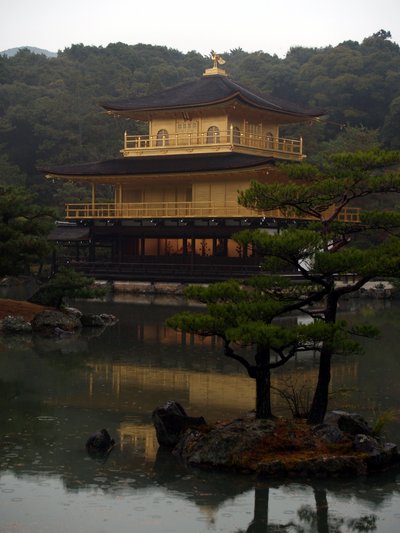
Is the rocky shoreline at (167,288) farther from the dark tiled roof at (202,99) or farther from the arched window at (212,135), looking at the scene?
the dark tiled roof at (202,99)

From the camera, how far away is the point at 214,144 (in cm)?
4906

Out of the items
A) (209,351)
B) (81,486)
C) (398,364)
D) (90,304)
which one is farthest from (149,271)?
(81,486)

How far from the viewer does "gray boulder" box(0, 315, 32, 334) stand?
95.6ft

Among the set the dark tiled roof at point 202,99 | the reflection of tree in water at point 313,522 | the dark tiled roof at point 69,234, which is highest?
the dark tiled roof at point 202,99

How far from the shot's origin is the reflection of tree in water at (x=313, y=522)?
12.0 m

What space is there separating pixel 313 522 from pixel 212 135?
128 ft

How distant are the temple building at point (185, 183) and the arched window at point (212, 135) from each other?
2.1 inches

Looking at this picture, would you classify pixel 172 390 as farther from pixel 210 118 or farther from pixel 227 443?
pixel 210 118

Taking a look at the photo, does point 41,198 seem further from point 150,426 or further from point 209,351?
point 150,426

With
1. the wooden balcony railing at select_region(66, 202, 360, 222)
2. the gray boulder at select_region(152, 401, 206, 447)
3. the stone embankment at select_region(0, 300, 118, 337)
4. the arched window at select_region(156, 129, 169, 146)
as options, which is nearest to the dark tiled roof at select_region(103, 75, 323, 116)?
the arched window at select_region(156, 129, 169, 146)

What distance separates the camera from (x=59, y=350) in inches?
1027

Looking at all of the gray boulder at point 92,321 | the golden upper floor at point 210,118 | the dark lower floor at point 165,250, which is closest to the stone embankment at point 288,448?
the gray boulder at point 92,321

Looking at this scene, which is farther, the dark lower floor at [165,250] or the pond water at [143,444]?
the dark lower floor at [165,250]

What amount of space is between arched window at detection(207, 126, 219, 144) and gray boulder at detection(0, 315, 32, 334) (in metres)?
22.7
